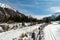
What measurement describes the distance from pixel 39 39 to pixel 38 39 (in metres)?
0.14

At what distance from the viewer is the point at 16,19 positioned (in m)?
97.1

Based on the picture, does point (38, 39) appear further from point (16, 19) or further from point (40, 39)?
point (16, 19)

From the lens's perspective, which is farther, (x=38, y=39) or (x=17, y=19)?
(x=17, y=19)


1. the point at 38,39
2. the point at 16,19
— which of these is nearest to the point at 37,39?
the point at 38,39

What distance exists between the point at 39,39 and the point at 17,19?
8474 cm

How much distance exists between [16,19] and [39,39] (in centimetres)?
8405

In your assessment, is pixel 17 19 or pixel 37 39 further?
pixel 17 19

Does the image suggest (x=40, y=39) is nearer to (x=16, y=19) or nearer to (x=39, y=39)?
(x=39, y=39)

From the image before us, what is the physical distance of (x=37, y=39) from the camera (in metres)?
13.4

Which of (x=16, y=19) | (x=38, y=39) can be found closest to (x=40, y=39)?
(x=38, y=39)

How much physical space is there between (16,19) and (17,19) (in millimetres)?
933

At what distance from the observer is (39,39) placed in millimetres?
13531

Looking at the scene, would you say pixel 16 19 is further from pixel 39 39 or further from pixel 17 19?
pixel 39 39

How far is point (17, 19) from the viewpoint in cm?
9781
